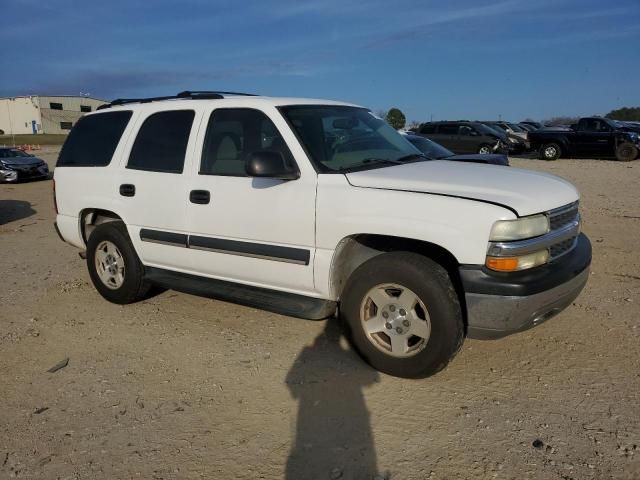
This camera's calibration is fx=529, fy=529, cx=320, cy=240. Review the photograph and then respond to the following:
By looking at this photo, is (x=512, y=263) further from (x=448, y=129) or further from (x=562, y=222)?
(x=448, y=129)

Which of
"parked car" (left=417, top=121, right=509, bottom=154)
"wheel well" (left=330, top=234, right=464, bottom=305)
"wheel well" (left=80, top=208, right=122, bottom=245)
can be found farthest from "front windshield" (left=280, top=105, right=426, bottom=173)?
"parked car" (left=417, top=121, right=509, bottom=154)

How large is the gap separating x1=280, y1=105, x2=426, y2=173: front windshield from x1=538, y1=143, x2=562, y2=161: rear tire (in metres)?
19.6

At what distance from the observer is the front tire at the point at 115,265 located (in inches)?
194

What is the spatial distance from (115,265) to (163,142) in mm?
1350

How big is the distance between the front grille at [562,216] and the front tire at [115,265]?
3.55 meters

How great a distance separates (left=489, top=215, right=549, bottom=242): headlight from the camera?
10.2 ft

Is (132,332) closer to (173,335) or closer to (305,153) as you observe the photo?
(173,335)

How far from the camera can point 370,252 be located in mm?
3936

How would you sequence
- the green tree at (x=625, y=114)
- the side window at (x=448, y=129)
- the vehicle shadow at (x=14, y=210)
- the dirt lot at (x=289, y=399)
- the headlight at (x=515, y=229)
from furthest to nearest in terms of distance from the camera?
1. the green tree at (x=625, y=114)
2. the side window at (x=448, y=129)
3. the vehicle shadow at (x=14, y=210)
4. the headlight at (x=515, y=229)
5. the dirt lot at (x=289, y=399)

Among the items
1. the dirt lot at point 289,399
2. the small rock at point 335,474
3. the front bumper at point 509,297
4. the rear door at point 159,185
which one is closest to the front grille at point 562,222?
the front bumper at point 509,297

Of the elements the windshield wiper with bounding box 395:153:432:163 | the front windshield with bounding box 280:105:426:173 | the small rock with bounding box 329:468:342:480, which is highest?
the front windshield with bounding box 280:105:426:173

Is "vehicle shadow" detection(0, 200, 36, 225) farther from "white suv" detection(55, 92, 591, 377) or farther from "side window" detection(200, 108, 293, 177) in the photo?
"side window" detection(200, 108, 293, 177)

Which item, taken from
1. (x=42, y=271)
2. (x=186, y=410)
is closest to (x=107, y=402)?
(x=186, y=410)

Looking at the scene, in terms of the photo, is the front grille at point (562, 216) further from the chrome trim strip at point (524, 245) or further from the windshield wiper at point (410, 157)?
the windshield wiper at point (410, 157)
